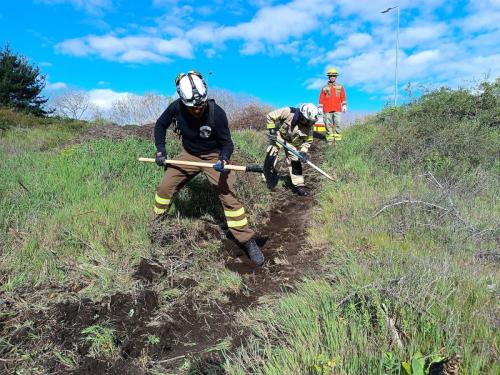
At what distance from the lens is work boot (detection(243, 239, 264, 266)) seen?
4.06 m

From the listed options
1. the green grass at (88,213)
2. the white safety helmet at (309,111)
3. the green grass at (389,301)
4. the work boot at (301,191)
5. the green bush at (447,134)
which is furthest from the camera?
the work boot at (301,191)

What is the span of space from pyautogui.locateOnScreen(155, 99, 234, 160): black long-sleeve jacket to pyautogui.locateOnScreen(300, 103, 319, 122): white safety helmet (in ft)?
7.68

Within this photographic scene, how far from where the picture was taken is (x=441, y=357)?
1.80 metres

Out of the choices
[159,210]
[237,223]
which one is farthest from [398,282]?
[159,210]

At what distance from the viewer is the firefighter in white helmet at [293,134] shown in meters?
6.57

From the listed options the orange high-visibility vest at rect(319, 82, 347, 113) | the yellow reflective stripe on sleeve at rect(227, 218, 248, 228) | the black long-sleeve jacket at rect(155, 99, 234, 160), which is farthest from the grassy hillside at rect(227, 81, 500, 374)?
the orange high-visibility vest at rect(319, 82, 347, 113)

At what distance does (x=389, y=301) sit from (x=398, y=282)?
184 mm

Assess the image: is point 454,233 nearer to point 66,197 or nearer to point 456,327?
point 456,327

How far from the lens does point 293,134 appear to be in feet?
22.0

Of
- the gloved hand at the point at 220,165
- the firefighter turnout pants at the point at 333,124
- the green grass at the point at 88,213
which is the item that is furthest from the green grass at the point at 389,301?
the firefighter turnout pants at the point at 333,124

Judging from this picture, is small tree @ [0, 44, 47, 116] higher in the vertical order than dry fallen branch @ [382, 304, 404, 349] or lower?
higher

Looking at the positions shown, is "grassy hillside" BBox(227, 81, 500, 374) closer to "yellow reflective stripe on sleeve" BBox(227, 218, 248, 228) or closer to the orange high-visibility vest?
"yellow reflective stripe on sleeve" BBox(227, 218, 248, 228)

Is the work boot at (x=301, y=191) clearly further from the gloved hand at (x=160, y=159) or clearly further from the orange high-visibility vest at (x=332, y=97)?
the orange high-visibility vest at (x=332, y=97)

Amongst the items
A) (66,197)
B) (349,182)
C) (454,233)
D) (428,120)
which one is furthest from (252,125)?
(454,233)
